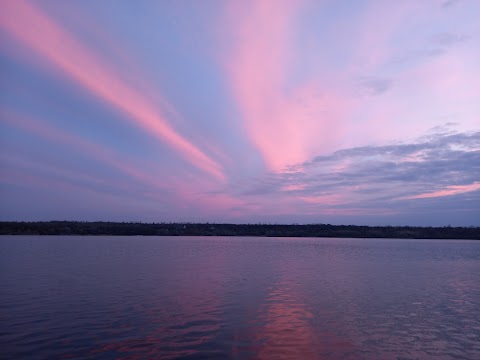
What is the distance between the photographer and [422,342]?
18.0 m

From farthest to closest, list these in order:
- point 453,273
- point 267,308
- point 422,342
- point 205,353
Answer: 1. point 453,273
2. point 267,308
3. point 422,342
4. point 205,353

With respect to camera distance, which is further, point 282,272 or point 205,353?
point 282,272

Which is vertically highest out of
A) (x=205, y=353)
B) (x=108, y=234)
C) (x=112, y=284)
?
(x=108, y=234)

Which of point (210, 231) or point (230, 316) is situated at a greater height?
point (210, 231)

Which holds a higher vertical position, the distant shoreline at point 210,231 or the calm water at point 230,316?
the distant shoreline at point 210,231

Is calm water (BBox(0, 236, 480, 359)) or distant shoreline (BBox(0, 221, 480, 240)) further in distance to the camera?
distant shoreline (BBox(0, 221, 480, 240))

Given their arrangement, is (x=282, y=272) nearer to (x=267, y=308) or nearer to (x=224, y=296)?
(x=224, y=296)

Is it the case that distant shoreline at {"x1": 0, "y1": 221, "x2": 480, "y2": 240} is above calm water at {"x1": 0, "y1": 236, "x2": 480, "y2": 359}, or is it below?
above

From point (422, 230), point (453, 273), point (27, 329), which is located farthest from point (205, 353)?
point (422, 230)

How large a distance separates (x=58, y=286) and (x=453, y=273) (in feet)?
135

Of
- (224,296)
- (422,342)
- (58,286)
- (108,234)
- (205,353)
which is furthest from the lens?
(108,234)

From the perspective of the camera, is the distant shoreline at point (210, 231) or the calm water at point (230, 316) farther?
the distant shoreline at point (210, 231)

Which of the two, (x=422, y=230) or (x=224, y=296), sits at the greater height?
(x=422, y=230)

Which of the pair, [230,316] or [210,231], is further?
[210,231]
